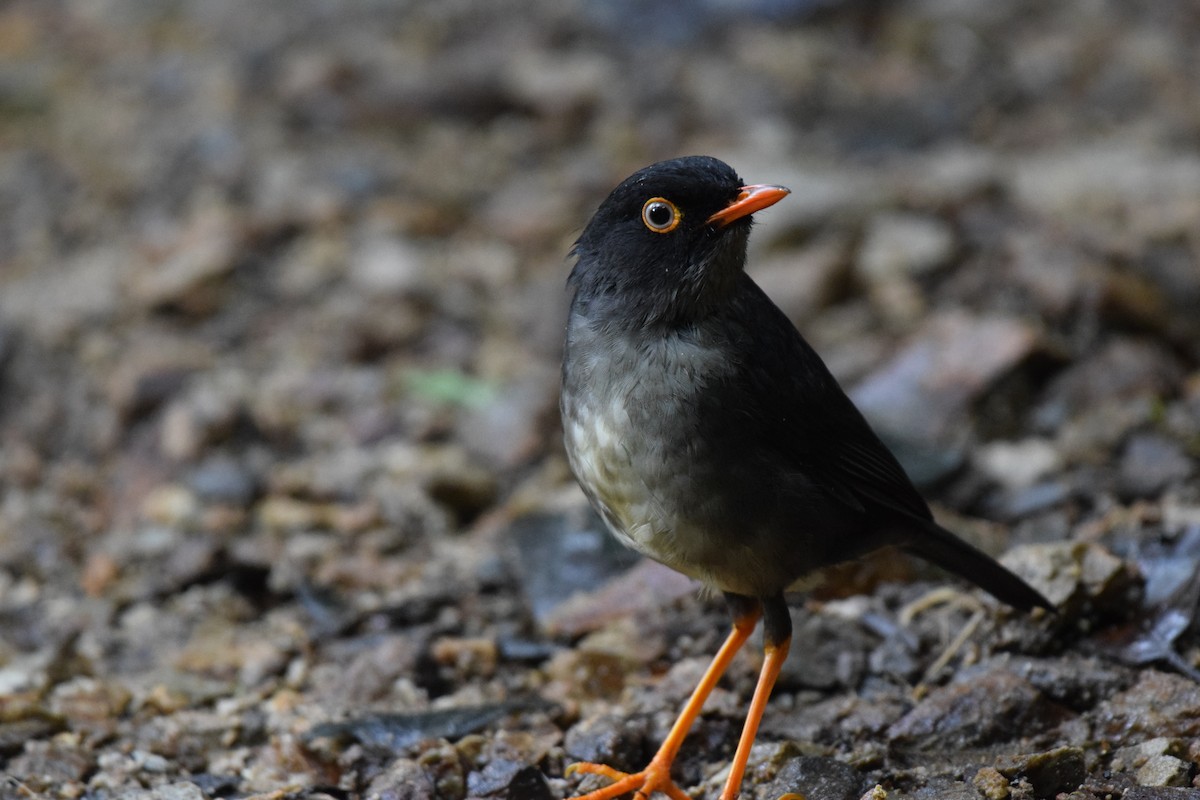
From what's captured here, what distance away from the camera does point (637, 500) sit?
4.27 metres

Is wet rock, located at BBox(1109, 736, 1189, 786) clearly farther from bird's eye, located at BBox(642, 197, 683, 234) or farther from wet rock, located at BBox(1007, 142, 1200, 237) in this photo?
wet rock, located at BBox(1007, 142, 1200, 237)

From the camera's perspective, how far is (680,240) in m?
4.39

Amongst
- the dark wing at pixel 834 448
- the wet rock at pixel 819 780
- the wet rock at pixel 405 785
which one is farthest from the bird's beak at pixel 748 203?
the wet rock at pixel 405 785

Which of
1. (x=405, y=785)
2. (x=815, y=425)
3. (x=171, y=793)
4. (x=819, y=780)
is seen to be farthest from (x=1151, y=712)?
(x=171, y=793)

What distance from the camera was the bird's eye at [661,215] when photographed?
4.41 m

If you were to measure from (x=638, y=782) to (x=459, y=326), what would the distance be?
3.91m

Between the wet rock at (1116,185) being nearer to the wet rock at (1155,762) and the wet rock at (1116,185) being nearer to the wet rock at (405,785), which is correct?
the wet rock at (1155,762)

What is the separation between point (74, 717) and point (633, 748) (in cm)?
194

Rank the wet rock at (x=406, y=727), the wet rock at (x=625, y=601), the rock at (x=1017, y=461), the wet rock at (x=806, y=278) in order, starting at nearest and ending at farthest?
the wet rock at (x=406, y=727)
the wet rock at (x=625, y=601)
the rock at (x=1017, y=461)
the wet rock at (x=806, y=278)

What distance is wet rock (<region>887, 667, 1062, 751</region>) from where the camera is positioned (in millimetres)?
4504

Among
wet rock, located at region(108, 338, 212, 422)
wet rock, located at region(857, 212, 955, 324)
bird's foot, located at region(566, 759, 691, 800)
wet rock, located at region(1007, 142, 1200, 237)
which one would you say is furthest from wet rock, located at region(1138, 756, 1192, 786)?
wet rock, located at region(108, 338, 212, 422)

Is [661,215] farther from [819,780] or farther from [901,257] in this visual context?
[901,257]

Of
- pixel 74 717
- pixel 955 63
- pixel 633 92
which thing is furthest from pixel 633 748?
pixel 955 63

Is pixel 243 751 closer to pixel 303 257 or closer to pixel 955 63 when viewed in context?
pixel 303 257
